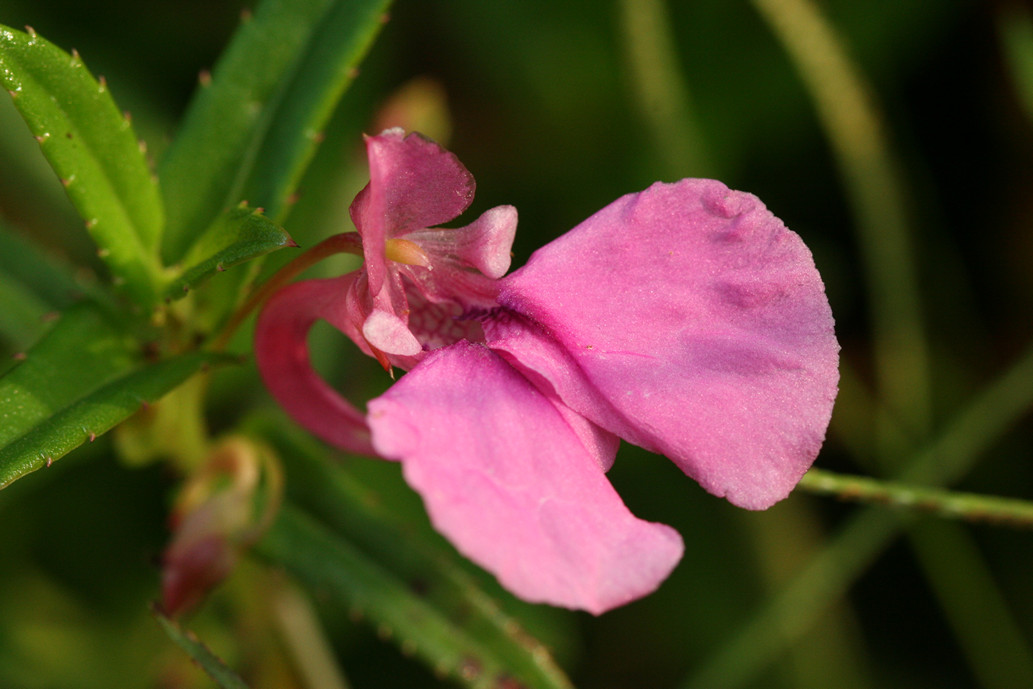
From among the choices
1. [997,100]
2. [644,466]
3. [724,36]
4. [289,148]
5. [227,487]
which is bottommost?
[644,466]

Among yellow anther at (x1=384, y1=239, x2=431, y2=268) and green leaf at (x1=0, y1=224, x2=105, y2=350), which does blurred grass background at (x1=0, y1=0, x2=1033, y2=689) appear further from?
yellow anther at (x1=384, y1=239, x2=431, y2=268)

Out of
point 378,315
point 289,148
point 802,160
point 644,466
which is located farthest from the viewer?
point 802,160

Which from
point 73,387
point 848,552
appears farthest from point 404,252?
point 848,552

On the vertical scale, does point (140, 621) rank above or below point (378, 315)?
below

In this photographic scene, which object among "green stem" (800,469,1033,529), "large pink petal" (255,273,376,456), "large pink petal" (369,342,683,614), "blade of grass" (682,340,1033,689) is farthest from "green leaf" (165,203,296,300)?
"blade of grass" (682,340,1033,689)

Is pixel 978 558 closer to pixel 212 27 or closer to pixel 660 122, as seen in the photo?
pixel 660 122

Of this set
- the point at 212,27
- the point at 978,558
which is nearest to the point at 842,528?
the point at 978,558

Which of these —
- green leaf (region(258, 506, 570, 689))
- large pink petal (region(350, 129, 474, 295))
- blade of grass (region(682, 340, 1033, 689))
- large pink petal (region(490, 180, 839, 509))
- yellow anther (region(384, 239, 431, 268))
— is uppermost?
large pink petal (region(350, 129, 474, 295))
